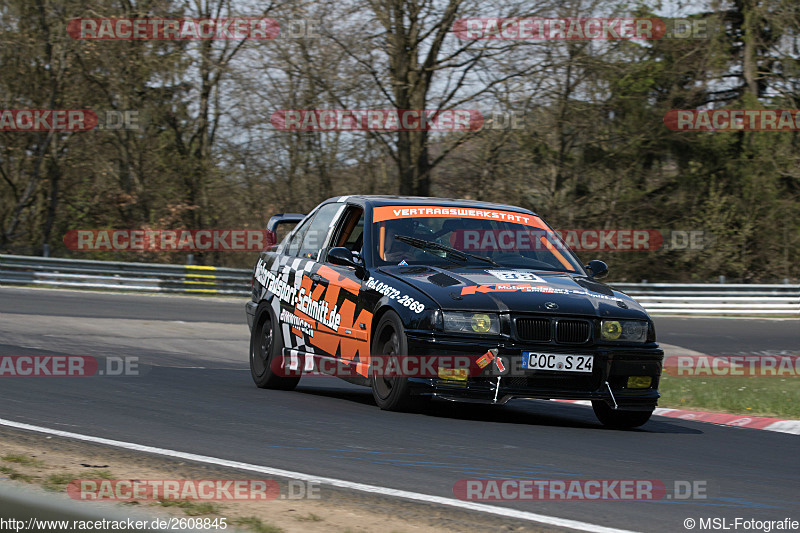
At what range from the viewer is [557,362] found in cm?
713

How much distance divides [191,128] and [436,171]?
902cm

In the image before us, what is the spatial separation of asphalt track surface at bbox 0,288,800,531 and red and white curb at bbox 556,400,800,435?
1.26ft

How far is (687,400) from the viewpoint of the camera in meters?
10.7

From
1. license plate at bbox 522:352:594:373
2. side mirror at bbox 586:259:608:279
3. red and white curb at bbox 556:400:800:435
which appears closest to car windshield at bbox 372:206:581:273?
side mirror at bbox 586:259:608:279

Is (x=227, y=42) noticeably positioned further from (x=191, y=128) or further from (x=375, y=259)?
(x=375, y=259)

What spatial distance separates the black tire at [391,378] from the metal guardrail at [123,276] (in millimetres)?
20183

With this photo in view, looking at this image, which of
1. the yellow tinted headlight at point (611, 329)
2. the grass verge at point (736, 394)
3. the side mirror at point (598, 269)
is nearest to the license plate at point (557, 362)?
the yellow tinted headlight at point (611, 329)

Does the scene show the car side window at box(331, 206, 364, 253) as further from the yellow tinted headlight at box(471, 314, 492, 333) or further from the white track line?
the white track line

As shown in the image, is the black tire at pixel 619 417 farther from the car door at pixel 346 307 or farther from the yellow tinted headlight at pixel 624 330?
the car door at pixel 346 307

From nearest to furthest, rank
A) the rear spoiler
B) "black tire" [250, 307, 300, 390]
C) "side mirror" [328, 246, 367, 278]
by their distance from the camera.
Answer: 1. "side mirror" [328, 246, 367, 278]
2. "black tire" [250, 307, 300, 390]
3. the rear spoiler

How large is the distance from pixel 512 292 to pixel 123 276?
22208 mm

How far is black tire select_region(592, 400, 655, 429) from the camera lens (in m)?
7.87

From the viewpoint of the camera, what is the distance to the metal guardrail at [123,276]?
89.9 ft

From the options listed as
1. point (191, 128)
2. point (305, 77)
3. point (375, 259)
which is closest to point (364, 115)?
point (305, 77)
